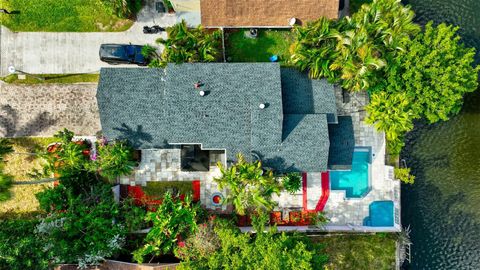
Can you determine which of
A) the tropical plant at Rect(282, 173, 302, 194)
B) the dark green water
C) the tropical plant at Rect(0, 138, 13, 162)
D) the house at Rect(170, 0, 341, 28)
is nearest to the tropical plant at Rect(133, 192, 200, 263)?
the tropical plant at Rect(282, 173, 302, 194)

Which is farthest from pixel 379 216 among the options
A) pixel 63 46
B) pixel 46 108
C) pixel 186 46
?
pixel 63 46

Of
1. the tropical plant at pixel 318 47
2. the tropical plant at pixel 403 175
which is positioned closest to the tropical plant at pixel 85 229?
the tropical plant at pixel 318 47

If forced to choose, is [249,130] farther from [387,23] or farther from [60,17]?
[60,17]

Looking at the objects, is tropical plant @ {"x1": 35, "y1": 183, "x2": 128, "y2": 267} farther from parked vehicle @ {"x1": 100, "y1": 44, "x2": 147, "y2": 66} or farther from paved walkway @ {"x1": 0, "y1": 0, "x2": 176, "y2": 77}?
paved walkway @ {"x1": 0, "y1": 0, "x2": 176, "y2": 77}

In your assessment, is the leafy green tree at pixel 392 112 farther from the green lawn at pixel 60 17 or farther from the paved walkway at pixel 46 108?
the paved walkway at pixel 46 108

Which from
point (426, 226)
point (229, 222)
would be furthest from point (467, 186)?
point (229, 222)
